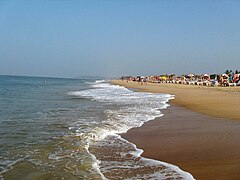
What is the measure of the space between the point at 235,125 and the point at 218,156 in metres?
4.16

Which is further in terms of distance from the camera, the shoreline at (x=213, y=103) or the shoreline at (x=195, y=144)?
the shoreline at (x=213, y=103)

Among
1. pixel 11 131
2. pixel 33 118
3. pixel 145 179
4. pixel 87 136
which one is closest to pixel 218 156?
pixel 145 179

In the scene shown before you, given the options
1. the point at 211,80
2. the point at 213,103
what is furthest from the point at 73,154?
the point at 211,80

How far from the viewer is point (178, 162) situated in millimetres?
5715

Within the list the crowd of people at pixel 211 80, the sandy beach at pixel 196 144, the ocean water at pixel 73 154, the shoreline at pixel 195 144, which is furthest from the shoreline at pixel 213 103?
the crowd of people at pixel 211 80

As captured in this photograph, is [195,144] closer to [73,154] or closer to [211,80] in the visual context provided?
[73,154]

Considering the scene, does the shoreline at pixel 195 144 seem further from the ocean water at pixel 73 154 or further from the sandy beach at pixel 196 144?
the ocean water at pixel 73 154

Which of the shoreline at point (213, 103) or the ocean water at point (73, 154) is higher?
the shoreline at point (213, 103)

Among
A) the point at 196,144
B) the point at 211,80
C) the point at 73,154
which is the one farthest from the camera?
the point at 211,80

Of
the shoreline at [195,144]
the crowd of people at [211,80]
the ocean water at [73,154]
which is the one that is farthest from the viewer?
the crowd of people at [211,80]

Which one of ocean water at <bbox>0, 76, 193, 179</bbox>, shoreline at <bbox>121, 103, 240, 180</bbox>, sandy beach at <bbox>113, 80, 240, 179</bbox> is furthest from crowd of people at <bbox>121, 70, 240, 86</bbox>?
ocean water at <bbox>0, 76, 193, 179</bbox>

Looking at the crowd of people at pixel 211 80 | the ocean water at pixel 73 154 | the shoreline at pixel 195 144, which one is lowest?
the ocean water at pixel 73 154

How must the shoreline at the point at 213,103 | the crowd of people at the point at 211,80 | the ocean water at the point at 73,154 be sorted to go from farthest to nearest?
the crowd of people at the point at 211,80
the shoreline at the point at 213,103
the ocean water at the point at 73,154

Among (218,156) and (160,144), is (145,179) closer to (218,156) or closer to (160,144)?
(218,156)
